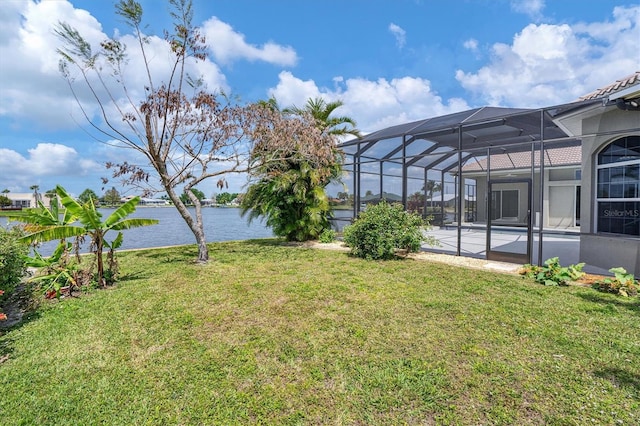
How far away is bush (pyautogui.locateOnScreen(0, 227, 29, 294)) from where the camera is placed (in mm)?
4898

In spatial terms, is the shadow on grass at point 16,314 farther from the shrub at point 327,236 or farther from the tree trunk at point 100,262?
the shrub at point 327,236

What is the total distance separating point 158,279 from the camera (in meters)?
7.16

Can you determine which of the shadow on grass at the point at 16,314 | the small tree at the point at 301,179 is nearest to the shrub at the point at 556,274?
the small tree at the point at 301,179

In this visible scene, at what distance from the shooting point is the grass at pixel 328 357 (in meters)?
2.65

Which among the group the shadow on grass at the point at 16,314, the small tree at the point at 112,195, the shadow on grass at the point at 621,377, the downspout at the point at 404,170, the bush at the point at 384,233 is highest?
the downspout at the point at 404,170

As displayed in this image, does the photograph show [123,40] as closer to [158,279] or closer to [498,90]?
[158,279]

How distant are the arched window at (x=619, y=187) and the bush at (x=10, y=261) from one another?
12.8 m

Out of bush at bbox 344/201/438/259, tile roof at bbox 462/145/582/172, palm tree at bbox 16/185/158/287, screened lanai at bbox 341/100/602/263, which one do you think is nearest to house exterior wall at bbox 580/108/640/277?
screened lanai at bbox 341/100/602/263

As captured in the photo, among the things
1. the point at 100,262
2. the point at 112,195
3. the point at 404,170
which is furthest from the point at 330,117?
the point at 100,262

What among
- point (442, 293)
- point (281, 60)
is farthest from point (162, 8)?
point (442, 293)

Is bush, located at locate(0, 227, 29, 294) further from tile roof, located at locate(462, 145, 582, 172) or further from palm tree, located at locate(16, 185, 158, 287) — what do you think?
tile roof, located at locate(462, 145, 582, 172)

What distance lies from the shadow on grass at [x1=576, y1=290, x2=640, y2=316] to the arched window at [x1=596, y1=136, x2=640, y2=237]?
2.58m

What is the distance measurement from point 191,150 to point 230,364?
804cm

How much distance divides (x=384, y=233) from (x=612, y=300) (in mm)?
5220
